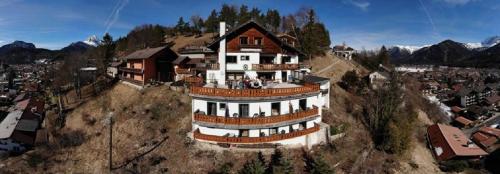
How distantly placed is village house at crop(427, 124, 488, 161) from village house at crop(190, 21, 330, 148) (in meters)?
25.0

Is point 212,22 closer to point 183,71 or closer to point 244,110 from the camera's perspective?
point 183,71

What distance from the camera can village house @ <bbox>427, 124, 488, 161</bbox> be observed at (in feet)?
149

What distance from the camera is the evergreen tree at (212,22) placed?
10200 cm

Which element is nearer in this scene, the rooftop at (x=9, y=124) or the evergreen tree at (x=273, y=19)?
the rooftop at (x=9, y=124)

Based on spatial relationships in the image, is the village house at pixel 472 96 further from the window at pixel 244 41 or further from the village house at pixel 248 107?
the window at pixel 244 41

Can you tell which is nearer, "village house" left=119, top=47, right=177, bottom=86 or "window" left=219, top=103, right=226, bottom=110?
"window" left=219, top=103, right=226, bottom=110

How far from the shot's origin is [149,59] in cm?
5472

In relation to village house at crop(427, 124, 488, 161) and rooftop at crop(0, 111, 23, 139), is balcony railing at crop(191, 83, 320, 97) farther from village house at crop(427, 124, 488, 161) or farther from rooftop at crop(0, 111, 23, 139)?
rooftop at crop(0, 111, 23, 139)

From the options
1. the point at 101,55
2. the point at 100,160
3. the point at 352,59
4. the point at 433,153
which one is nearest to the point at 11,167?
the point at 100,160

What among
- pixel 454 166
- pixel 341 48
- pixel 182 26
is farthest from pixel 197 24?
pixel 454 166

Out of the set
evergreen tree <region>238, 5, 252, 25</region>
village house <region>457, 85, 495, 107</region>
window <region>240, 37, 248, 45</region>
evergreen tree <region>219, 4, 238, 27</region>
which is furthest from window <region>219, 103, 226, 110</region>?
village house <region>457, 85, 495, 107</region>

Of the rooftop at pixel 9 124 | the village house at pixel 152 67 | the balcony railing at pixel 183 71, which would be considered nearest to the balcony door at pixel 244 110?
the balcony railing at pixel 183 71

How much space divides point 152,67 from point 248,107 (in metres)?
31.8

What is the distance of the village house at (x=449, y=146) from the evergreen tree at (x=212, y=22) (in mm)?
72099
